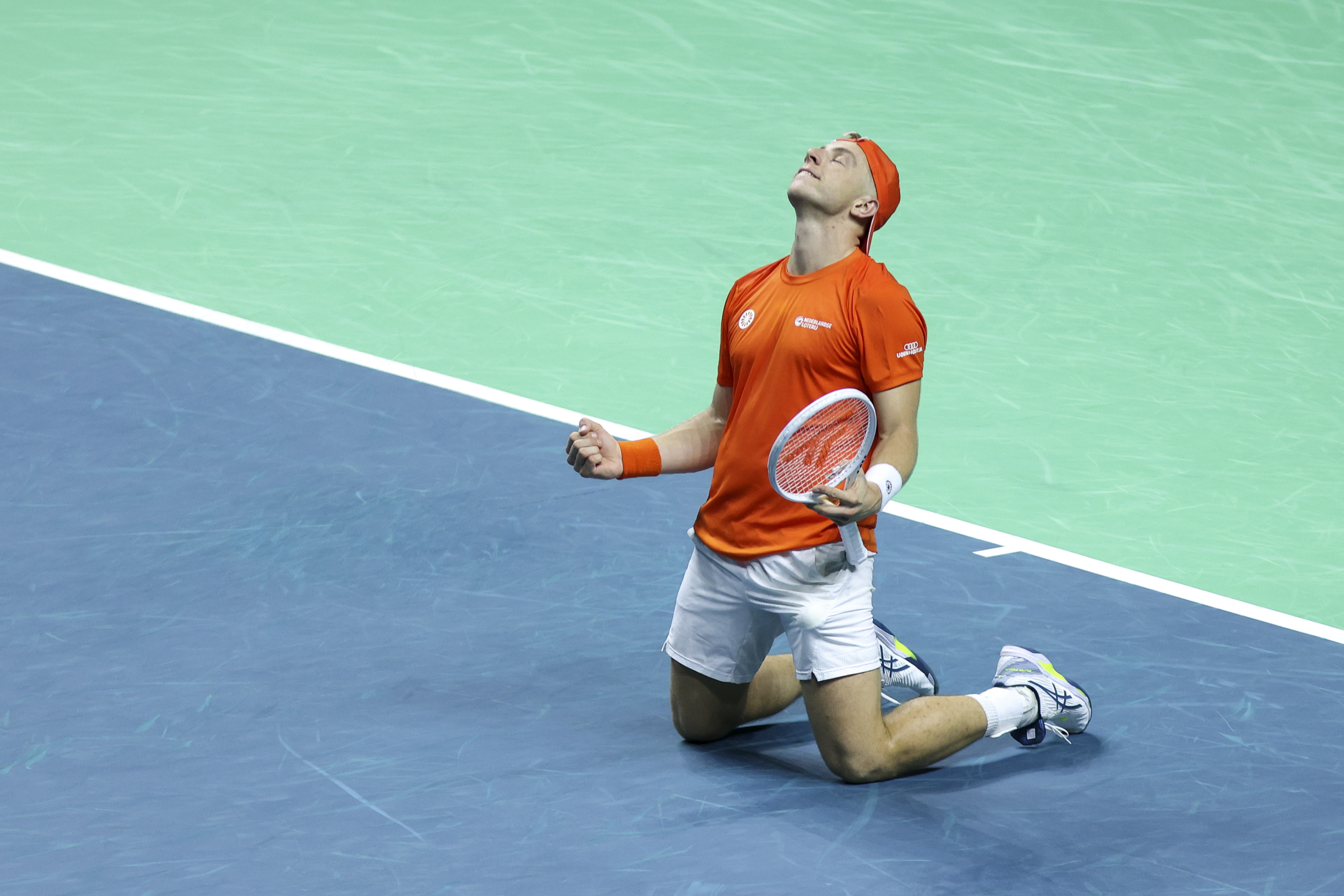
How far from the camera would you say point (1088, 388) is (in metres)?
8.61

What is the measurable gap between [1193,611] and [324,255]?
5.03 meters

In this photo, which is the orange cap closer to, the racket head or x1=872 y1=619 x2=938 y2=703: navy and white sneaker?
the racket head

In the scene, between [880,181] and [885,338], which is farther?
[880,181]

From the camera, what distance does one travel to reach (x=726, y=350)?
18.6 ft

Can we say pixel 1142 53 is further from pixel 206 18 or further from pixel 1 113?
pixel 1 113

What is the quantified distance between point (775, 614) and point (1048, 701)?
890mm

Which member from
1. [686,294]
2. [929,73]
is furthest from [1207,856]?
[929,73]

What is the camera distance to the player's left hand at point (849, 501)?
490cm

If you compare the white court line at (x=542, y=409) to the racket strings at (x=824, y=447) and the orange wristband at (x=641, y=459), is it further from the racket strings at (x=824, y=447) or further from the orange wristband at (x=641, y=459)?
the racket strings at (x=824, y=447)

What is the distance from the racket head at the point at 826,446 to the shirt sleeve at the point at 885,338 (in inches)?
6.2

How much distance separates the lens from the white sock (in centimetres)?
551

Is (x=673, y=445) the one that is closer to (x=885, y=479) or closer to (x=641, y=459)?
(x=641, y=459)

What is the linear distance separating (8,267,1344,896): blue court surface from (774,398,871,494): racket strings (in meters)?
0.93

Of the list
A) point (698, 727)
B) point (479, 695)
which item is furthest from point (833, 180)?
point (479, 695)
